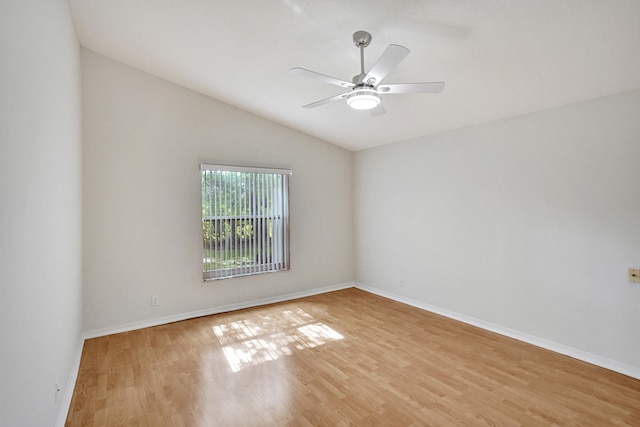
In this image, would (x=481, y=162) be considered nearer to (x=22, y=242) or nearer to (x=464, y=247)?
(x=464, y=247)

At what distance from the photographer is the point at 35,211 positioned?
1609 mm

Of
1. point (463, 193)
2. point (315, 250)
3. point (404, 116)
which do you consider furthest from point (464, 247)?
point (315, 250)

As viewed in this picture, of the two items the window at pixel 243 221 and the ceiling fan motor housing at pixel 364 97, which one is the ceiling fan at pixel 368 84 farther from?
the window at pixel 243 221

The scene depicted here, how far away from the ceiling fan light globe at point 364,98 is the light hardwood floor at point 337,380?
226cm

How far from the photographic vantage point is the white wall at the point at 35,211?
1206mm

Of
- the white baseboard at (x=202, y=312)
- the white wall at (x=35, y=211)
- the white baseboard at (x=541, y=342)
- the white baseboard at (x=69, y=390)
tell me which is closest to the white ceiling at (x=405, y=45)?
the white wall at (x=35, y=211)

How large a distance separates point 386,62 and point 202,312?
12.2 feet

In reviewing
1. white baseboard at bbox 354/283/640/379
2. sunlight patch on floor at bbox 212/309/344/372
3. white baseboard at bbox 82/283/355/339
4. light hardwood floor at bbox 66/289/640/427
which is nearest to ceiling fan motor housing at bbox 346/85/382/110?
light hardwood floor at bbox 66/289/640/427

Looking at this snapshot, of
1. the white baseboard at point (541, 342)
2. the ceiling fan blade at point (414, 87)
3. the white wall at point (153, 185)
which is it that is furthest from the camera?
the white wall at point (153, 185)

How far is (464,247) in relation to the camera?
381 cm

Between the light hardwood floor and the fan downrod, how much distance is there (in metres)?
2.75

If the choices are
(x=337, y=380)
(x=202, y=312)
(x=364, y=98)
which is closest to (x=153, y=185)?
(x=202, y=312)

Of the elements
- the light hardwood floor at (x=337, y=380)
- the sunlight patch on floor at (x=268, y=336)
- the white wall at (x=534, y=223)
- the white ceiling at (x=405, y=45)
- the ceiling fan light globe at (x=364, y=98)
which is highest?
the white ceiling at (x=405, y=45)

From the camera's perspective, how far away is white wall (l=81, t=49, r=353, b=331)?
3.44 meters
